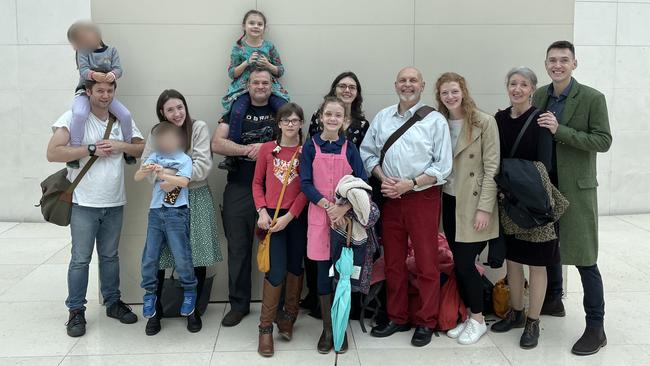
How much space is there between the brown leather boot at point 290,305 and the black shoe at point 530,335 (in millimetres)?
1558

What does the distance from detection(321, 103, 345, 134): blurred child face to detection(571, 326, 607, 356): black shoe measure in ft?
7.08

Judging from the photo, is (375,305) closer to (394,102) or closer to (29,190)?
(394,102)

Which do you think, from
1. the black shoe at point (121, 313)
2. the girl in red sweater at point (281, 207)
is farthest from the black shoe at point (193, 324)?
the girl in red sweater at point (281, 207)

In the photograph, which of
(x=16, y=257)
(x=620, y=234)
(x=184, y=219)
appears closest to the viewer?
(x=184, y=219)

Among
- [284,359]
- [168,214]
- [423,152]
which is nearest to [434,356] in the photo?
[284,359]

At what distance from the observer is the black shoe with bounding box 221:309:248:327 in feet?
13.5

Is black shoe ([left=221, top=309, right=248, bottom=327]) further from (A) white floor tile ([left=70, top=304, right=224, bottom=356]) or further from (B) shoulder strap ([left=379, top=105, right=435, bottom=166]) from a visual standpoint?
(B) shoulder strap ([left=379, top=105, right=435, bottom=166])

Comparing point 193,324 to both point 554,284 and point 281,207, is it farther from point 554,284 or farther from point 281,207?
point 554,284

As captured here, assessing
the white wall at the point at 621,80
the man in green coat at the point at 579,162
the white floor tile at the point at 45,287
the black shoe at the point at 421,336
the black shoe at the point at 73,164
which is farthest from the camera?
the white wall at the point at 621,80

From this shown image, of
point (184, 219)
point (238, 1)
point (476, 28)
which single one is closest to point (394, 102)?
point (476, 28)

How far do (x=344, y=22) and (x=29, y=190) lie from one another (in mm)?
5486

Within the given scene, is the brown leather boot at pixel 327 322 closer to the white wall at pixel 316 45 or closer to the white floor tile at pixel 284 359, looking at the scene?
the white floor tile at pixel 284 359

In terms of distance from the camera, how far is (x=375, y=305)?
4.09m

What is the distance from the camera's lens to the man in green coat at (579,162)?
355 cm
